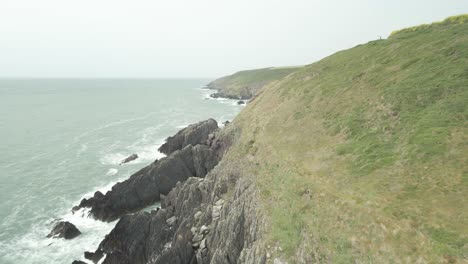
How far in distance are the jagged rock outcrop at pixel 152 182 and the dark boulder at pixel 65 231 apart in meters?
4.42

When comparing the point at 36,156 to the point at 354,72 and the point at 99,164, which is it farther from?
the point at 354,72

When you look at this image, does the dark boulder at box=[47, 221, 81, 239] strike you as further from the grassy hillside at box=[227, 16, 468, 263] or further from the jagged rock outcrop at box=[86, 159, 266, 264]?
the grassy hillside at box=[227, 16, 468, 263]

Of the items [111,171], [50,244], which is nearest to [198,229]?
[50,244]

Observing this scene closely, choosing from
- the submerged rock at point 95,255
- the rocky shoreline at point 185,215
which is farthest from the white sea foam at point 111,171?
the submerged rock at point 95,255

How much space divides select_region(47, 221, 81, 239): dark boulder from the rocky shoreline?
14.5ft

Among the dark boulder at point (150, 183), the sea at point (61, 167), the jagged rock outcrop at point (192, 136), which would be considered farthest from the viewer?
the jagged rock outcrop at point (192, 136)

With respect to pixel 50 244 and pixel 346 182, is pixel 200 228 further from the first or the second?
pixel 50 244

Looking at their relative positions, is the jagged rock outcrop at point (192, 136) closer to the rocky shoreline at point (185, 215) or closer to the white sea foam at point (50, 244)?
the rocky shoreline at point (185, 215)

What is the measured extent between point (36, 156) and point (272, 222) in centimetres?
7006

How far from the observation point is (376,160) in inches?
1002

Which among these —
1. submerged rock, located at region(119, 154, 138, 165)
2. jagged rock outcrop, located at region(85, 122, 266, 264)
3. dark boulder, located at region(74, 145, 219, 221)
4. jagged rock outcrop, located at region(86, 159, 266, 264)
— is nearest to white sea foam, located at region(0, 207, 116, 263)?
dark boulder, located at region(74, 145, 219, 221)

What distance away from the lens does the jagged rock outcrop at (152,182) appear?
4519 cm

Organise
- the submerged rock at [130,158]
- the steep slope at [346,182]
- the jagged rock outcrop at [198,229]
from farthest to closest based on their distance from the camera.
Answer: the submerged rock at [130,158] < the jagged rock outcrop at [198,229] < the steep slope at [346,182]

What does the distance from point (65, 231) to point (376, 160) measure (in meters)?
39.0
